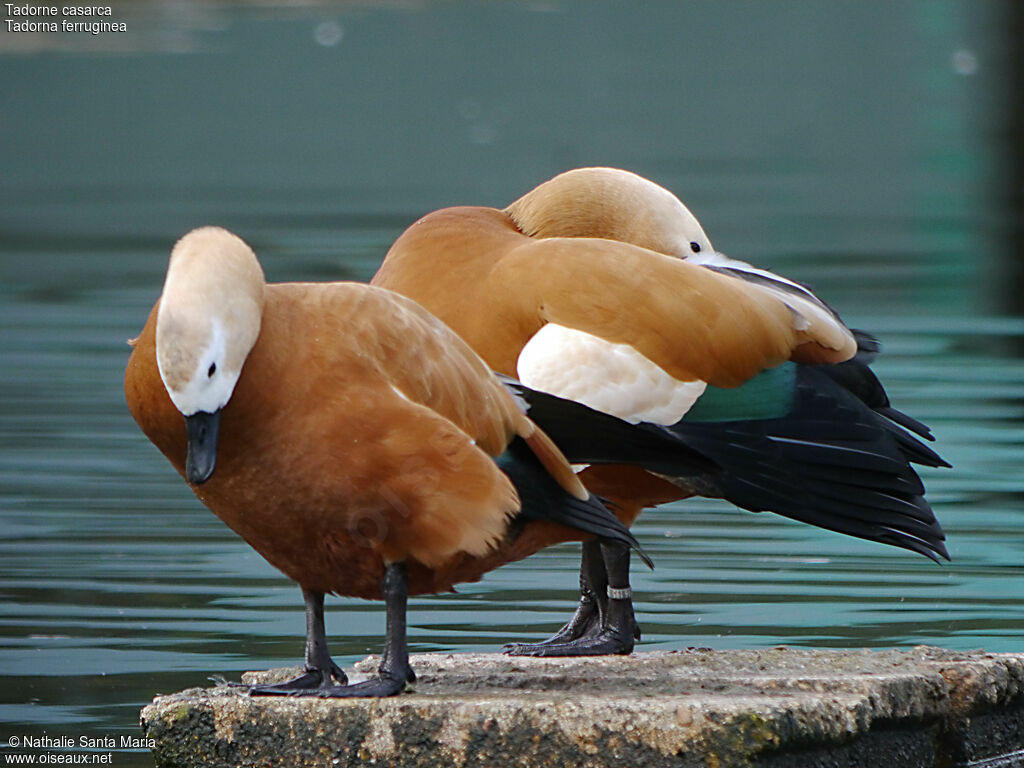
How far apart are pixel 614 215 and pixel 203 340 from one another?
2258mm

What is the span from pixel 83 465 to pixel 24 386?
2.71 metres

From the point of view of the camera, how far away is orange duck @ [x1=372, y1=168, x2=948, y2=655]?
5609 millimetres

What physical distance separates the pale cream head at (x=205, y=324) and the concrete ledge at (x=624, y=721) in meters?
0.85

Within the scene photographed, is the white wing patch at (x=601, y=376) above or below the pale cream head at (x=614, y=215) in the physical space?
below

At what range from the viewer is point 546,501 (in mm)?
4832

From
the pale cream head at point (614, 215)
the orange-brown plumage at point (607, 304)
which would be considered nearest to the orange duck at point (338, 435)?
the orange-brown plumage at point (607, 304)

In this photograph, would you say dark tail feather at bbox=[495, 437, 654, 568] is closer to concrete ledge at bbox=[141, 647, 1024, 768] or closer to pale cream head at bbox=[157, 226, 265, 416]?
concrete ledge at bbox=[141, 647, 1024, 768]

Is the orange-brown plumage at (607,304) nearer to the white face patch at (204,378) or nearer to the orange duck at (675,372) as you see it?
the orange duck at (675,372)

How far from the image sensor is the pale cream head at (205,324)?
4.30 metres

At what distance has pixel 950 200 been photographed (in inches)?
1113

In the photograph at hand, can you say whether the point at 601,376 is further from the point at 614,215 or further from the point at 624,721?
the point at 624,721

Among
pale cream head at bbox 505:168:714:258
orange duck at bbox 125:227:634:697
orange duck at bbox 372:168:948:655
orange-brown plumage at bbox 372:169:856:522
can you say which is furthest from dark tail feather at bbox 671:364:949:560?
orange duck at bbox 125:227:634:697

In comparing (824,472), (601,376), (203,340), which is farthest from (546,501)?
(824,472)

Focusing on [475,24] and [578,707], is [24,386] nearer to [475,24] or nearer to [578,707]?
[578,707]
